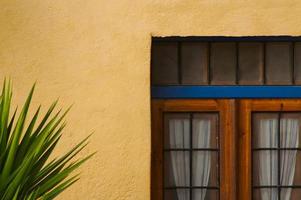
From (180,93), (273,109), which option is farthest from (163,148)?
(273,109)

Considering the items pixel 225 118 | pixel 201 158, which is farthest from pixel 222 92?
pixel 201 158

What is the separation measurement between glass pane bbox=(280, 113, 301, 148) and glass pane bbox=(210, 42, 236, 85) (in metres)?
0.51

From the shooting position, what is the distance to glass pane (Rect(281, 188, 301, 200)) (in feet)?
24.4

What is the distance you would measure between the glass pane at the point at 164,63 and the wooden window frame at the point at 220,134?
6.6 inches

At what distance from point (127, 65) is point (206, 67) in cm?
65

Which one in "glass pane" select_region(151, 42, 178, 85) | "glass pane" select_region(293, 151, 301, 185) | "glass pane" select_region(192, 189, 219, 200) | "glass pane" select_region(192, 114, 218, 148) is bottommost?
"glass pane" select_region(192, 189, 219, 200)

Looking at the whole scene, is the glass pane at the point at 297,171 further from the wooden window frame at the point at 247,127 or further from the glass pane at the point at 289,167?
the wooden window frame at the point at 247,127

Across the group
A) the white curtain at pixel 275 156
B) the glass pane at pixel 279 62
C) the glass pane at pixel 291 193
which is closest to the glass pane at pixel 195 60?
the glass pane at pixel 279 62

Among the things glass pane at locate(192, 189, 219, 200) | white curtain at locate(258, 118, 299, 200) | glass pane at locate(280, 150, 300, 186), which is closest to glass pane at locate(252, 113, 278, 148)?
white curtain at locate(258, 118, 299, 200)

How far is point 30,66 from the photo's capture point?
23.2 feet

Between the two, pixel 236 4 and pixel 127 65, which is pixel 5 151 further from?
pixel 236 4

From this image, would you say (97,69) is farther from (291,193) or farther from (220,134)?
(291,193)

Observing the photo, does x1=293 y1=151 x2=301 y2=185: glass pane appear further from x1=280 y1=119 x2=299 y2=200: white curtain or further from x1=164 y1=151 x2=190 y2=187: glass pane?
x1=164 y1=151 x2=190 y2=187: glass pane

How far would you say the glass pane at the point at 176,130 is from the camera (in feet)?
24.2
